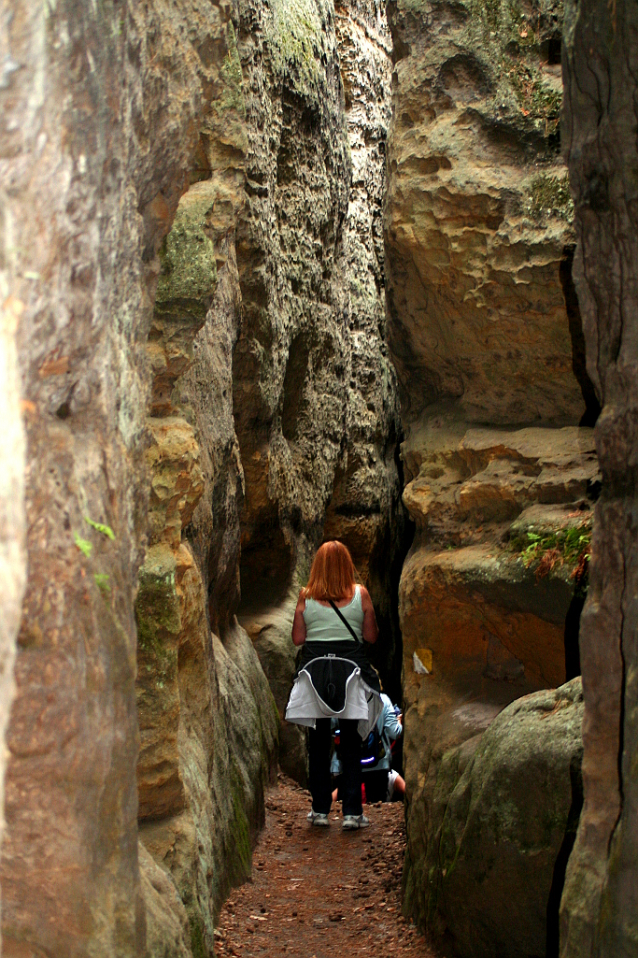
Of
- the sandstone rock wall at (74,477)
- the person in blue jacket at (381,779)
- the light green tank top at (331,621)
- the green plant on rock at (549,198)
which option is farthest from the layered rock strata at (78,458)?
the person in blue jacket at (381,779)

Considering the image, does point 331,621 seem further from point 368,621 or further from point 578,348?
point 578,348

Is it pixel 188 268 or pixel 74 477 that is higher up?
pixel 188 268

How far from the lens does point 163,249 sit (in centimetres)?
482

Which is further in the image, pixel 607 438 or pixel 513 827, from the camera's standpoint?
pixel 513 827

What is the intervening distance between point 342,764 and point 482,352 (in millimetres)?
3330

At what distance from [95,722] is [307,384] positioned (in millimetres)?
7970

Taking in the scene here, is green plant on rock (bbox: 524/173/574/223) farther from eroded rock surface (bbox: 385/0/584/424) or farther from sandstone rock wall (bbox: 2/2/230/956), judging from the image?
sandstone rock wall (bbox: 2/2/230/956)

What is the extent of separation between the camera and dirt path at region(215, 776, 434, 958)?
208 inches

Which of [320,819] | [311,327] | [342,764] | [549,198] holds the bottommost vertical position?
[320,819]

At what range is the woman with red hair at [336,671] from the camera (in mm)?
6762

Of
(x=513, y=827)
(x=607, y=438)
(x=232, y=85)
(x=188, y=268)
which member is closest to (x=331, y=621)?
(x=513, y=827)

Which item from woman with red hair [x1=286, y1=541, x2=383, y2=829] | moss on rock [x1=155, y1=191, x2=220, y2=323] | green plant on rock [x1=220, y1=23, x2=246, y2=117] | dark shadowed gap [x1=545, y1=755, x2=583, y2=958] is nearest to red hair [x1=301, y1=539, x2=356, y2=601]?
woman with red hair [x1=286, y1=541, x2=383, y2=829]

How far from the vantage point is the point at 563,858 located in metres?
4.53

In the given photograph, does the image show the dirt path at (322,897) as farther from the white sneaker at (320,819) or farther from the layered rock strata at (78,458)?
the layered rock strata at (78,458)
